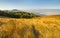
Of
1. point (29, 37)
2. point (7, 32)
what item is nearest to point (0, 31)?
point (7, 32)

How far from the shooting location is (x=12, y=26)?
9.09 m

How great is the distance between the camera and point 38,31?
9.07 m

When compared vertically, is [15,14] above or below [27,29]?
above

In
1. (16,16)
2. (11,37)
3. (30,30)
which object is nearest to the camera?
(11,37)

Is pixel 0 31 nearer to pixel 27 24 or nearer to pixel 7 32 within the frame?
pixel 7 32

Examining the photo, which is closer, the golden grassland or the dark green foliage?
the golden grassland

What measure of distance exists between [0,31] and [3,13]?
4207 mm

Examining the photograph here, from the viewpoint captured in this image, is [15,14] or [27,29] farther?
[15,14]

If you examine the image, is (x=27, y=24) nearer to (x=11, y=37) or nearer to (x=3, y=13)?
(x=11, y=37)

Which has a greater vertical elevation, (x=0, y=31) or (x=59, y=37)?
(x=0, y=31)

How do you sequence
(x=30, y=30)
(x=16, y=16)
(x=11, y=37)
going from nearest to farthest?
(x=11, y=37) < (x=30, y=30) < (x=16, y=16)

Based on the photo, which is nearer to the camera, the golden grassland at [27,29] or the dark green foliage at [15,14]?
the golden grassland at [27,29]

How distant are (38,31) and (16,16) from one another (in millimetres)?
3865

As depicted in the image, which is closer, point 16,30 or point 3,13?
point 16,30
